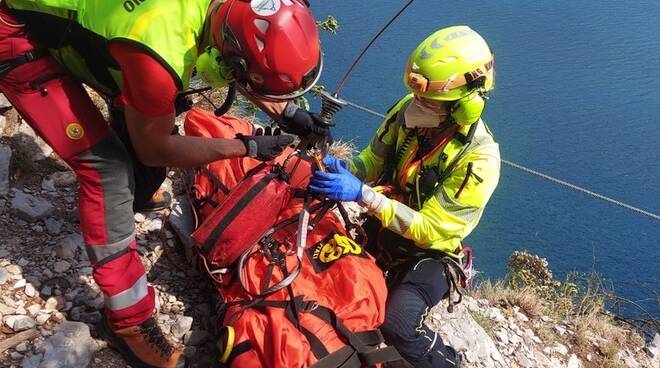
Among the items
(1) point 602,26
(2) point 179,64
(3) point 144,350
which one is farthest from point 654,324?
(1) point 602,26

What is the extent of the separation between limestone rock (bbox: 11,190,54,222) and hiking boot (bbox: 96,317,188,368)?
90cm

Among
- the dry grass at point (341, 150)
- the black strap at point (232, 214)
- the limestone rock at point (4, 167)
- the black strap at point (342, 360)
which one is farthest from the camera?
the dry grass at point (341, 150)

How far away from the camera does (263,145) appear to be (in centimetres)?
259

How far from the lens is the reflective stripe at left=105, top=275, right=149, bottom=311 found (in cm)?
243

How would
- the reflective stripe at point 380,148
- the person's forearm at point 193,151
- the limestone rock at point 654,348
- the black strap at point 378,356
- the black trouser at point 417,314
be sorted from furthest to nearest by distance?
the limestone rock at point 654,348 < the reflective stripe at point 380,148 < the black trouser at point 417,314 < the black strap at point 378,356 < the person's forearm at point 193,151

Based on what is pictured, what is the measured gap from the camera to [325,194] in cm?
288

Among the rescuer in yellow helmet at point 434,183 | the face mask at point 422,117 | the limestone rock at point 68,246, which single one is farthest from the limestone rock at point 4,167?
the face mask at point 422,117

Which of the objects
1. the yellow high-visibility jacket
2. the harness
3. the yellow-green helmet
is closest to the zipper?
the yellow high-visibility jacket

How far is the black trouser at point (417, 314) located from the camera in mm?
2969

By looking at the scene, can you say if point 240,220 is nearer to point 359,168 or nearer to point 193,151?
point 193,151

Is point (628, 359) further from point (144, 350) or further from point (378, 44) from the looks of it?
point (378, 44)

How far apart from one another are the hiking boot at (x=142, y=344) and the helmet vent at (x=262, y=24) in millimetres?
1418

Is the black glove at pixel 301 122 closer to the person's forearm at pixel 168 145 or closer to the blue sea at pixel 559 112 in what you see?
the person's forearm at pixel 168 145

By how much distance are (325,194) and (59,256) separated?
1.46m
